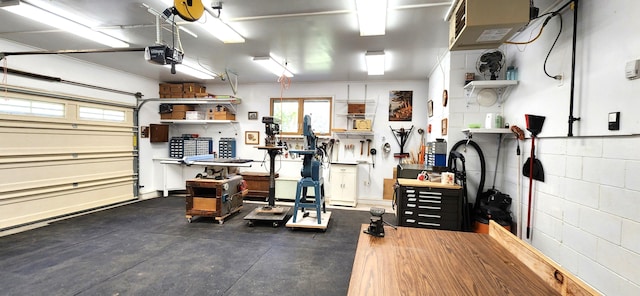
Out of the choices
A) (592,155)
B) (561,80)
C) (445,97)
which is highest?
(445,97)

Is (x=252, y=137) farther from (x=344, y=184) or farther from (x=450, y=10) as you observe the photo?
(x=450, y=10)

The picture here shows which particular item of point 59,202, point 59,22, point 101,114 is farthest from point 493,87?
point 59,202

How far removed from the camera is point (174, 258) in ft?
10.1

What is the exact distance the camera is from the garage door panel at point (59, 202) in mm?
3805

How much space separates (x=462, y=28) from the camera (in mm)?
2066

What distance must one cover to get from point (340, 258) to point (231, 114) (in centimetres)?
Answer: 464

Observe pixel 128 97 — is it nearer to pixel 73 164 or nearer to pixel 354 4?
pixel 73 164

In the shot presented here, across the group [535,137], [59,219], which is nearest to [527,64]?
[535,137]

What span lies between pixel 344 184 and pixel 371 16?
367 cm

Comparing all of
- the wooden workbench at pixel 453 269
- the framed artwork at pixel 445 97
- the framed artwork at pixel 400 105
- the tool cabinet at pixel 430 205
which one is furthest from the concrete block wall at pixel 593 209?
the framed artwork at pixel 400 105

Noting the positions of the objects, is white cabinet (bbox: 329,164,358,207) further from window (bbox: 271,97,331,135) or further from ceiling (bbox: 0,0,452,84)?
ceiling (bbox: 0,0,452,84)

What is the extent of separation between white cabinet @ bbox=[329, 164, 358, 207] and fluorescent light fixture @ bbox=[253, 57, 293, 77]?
229 centimetres

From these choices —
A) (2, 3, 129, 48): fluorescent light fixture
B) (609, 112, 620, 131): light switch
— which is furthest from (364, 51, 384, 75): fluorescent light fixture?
(2, 3, 129, 48): fluorescent light fixture

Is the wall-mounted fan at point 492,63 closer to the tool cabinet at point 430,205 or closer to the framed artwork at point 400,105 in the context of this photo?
the tool cabinet at point 430,205
